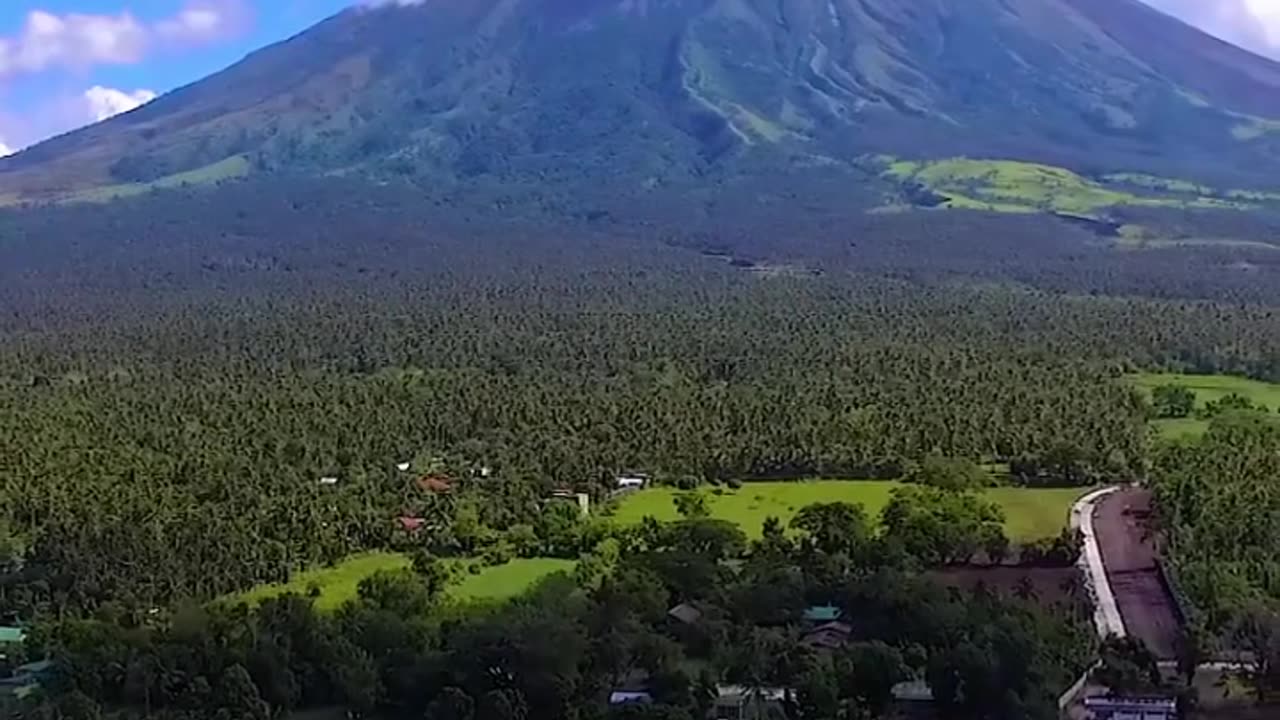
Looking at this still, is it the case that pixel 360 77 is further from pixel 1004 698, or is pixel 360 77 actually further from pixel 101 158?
pixel 1004 698

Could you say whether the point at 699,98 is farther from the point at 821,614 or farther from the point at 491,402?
the point at 821,614

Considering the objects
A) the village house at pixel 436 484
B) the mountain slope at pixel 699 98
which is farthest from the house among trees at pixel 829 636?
the mountain slope at pixel 699 98

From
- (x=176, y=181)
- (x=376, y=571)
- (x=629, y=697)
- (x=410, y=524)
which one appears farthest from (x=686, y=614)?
(x=176, y=181)

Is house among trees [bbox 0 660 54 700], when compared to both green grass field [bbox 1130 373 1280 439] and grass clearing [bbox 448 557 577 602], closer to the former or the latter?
grass clearing [bbox 448 557 577 602]

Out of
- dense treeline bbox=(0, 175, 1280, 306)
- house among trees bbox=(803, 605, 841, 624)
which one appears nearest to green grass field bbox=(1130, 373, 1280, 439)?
dense treeline bbox=(0, 175, 1280, 306)

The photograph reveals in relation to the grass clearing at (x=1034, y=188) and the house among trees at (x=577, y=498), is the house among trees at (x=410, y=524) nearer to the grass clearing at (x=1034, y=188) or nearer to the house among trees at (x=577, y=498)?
the house among trees at (x=577, y=498)
